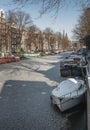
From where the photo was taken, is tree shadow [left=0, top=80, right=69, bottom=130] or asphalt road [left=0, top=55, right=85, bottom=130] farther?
tree shadow [left=0, top=80, right=69, bottom=130]

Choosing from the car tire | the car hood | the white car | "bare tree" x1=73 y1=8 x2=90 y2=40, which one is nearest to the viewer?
the white car

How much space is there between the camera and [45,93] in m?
23.2

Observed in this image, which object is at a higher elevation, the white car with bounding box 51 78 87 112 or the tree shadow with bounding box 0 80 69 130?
the white car with bounding box 51 78 87 112

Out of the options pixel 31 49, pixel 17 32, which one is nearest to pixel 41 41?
pixel 31 49

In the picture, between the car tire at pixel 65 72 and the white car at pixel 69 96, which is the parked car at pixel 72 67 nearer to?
the car tire at pixel 65 72

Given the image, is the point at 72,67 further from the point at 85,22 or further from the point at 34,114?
the point at 34,114

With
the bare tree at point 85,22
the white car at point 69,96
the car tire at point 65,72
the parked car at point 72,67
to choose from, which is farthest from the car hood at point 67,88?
the car tire at point 65,72

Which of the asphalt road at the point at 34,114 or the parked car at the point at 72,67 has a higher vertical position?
the parked car at the point at 72,67

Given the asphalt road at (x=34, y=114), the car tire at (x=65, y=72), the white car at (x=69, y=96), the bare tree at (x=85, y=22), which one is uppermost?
the bare tree at (x=85, y=22)

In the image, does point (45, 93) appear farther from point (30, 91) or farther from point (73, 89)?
point (73, 89)

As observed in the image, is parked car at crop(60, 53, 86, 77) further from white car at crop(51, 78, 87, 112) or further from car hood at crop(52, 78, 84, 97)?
white car at crop(51, 78, 87, 112)

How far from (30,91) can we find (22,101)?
3603mm

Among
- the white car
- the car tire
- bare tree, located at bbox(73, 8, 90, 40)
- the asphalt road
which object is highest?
bare tree, located at bbox(73, 8, 90, 40)

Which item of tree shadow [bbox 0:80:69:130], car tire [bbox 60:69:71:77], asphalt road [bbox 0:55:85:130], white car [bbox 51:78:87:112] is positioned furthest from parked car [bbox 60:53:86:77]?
white car [bbox 51:78:87:112]
